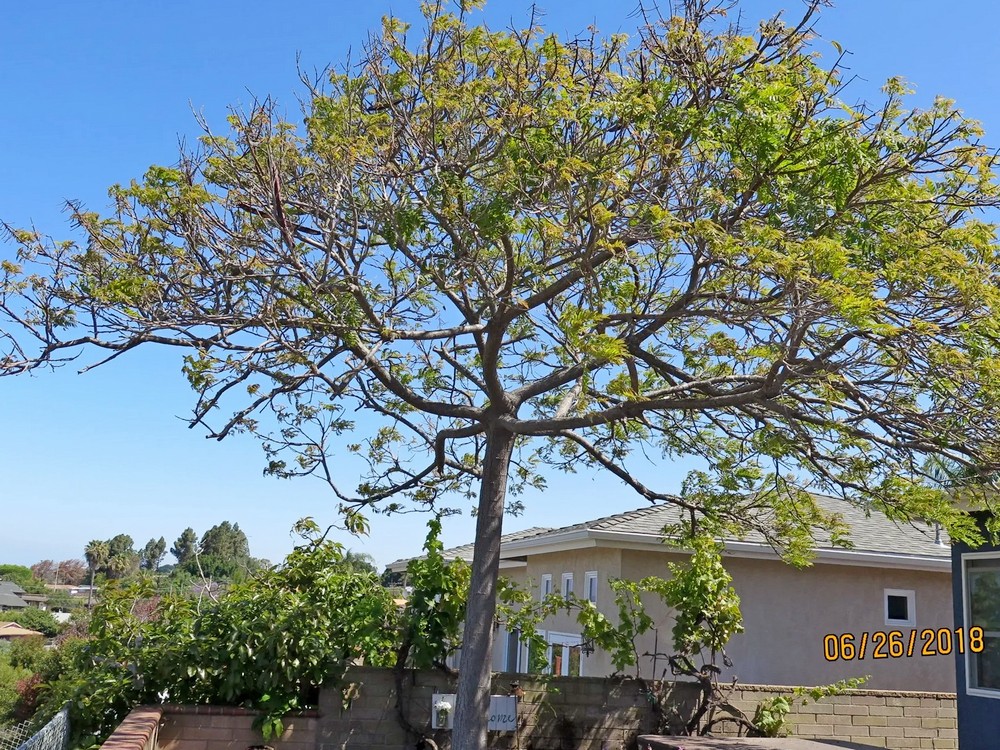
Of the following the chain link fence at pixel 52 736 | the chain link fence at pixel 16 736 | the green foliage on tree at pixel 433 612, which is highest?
the green foliage on tree at pixel 433 612

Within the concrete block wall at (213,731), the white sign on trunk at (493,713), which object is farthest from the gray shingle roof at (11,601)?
the white sign on trunk at (493,713)

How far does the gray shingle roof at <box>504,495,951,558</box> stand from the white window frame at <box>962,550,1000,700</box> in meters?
2.59

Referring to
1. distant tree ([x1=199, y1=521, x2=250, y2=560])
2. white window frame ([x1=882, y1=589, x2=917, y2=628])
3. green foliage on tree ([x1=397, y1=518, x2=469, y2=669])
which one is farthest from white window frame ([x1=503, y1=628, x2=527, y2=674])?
distant tree ([x1=199, y1=521, x2=250, y2=560])

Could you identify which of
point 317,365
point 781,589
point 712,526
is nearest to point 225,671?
point 317,365

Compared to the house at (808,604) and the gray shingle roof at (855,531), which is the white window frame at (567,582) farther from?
the gray shingle roof at (855,531)

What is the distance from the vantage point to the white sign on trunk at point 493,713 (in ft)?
30.8

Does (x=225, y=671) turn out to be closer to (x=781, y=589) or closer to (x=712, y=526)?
(x=712, y=526)

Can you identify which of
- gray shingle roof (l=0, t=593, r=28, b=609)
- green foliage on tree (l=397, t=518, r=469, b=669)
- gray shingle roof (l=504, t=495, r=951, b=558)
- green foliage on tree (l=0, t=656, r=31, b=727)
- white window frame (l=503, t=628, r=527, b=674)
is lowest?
gray shingle roof (l=0, t=593, r=28, b=609)

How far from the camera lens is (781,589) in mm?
15430

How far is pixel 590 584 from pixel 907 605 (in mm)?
5585

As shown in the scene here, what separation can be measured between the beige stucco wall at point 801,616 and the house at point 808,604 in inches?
0.7

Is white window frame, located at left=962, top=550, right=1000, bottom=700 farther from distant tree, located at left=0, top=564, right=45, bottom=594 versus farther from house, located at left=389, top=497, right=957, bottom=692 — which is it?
distant tree, located at left=0, top=564, right=45, bottom=594

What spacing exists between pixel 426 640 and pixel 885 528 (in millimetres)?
11615

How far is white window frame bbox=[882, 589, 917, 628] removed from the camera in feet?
52.4
